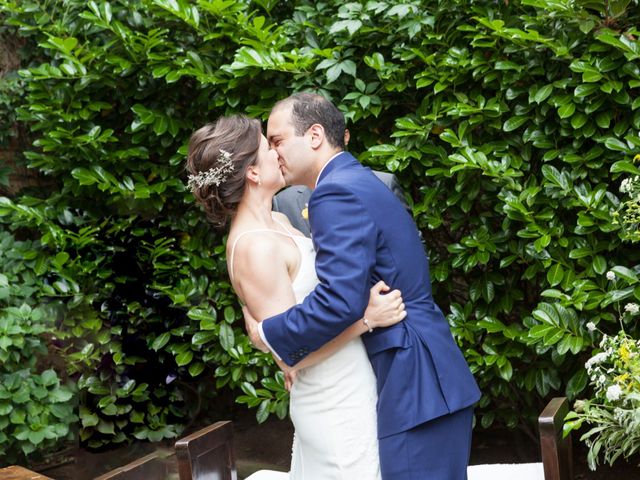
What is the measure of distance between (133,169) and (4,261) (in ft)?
2.95

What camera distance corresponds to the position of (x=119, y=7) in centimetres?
431

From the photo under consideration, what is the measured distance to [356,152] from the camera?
13.2ft

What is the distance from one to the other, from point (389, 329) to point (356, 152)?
2.03 metres

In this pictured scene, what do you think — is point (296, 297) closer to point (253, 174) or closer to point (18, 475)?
point (253, 174)

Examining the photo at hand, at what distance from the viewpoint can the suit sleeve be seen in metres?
1.96

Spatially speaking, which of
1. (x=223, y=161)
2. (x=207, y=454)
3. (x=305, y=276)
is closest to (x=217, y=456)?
(x=207, y=454)

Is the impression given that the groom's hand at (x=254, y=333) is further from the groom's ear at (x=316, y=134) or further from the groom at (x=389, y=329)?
the groom's ear at (x=316, y=134)

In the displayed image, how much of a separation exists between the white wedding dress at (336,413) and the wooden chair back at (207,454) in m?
0.40

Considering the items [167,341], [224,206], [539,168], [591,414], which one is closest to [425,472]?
[591,414]

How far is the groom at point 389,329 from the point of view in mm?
1977

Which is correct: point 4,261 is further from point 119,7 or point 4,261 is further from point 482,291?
point 482,291

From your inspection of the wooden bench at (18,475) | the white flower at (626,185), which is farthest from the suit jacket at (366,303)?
the wooden bench at (18,475)

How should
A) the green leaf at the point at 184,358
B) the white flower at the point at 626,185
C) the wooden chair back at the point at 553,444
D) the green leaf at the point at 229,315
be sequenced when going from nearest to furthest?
the wooden chair back at the point at 553,444, the white flower at the point at 626,185, the green leaf at the point at 229,315, the green leaf at the point at 184,358

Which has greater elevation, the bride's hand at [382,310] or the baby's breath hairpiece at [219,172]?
the baby's breath hairpiece at [219,172]
